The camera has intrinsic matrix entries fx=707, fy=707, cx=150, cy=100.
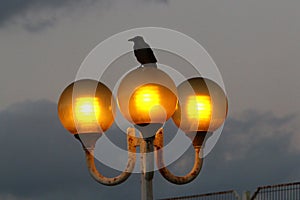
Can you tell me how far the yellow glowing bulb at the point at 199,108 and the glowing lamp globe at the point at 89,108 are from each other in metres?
1.03

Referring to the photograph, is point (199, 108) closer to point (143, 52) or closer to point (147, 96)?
point (143, 52)

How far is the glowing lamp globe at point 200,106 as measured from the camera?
8.71m

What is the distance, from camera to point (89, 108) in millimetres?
8234

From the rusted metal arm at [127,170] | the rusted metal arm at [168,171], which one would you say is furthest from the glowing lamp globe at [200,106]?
the rusted metal arm at [127,170]

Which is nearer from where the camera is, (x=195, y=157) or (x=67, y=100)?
(x=67, y=100)

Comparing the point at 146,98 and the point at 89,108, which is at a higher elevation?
the point at 89,108

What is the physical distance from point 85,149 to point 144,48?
5.14 feet

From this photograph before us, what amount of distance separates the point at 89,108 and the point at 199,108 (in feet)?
4.54

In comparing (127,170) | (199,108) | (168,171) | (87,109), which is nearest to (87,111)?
(87,109)

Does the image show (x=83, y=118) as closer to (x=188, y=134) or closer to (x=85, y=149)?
(x=85, y=149)

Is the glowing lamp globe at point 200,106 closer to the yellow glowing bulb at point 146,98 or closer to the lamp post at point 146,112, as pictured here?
the lamp post at point 146,112

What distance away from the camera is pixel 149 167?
7910mm

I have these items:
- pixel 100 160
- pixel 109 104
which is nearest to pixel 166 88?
pixel 109 104

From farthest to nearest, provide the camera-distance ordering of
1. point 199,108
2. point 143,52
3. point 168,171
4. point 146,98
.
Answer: point 199,108 → point 168,171 → point 143,52 → point 146,98
